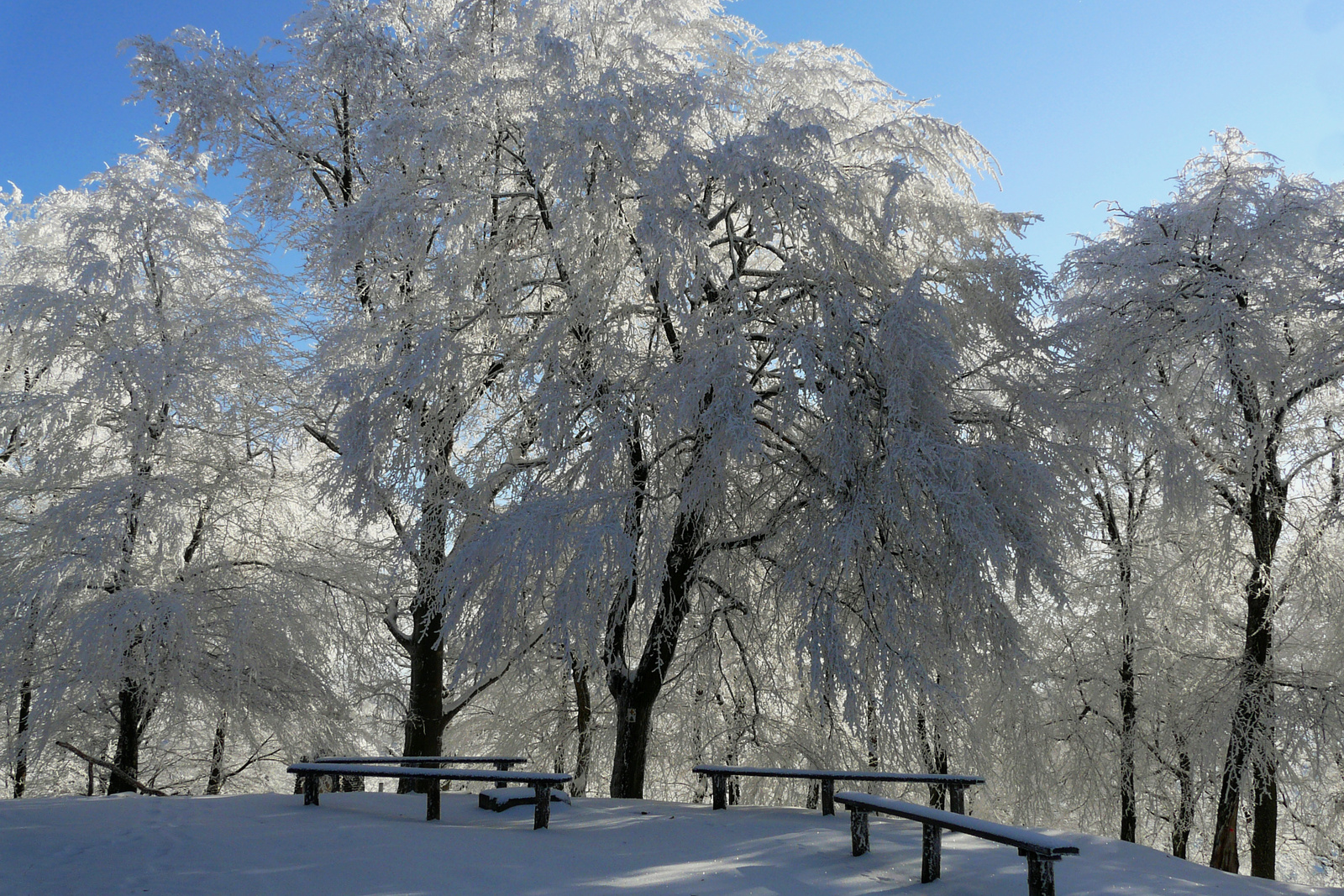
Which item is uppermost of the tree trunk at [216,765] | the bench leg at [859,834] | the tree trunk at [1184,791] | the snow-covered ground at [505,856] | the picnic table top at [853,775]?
the picnic table top at [853,775]

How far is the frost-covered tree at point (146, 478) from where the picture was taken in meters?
9.32

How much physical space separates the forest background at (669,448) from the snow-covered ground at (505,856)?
1.18m

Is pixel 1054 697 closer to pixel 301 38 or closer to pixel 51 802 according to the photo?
pixel 51 802

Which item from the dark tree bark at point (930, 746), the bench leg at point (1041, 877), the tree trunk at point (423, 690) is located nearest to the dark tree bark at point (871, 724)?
the dark tree bark at point (930, 746)

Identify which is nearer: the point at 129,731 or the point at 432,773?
the point at 432,773

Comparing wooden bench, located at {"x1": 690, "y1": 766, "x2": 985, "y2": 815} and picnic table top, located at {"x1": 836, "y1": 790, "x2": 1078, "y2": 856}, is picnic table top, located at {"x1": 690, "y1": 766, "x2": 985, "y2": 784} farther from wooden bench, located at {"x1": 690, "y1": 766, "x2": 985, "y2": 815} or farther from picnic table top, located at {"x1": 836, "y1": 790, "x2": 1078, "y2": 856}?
picnic table top, located at {"x1": 836, "y1": 790, "x2": 1078, "y2": 856}

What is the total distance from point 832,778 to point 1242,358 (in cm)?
618

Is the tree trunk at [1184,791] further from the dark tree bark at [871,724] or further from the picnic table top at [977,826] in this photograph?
the picnic table top at [977,826]

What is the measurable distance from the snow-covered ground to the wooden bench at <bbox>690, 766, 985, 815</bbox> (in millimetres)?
207

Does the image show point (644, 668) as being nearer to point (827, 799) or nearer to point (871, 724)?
point (871, 724)

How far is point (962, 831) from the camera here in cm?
451

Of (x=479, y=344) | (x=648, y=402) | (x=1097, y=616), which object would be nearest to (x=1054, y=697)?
(x=1097, y=616)

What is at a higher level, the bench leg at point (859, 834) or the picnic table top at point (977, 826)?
the picnic table top at point (977, 826)

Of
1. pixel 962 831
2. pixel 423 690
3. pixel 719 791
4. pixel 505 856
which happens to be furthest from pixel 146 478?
pixel 962 831
